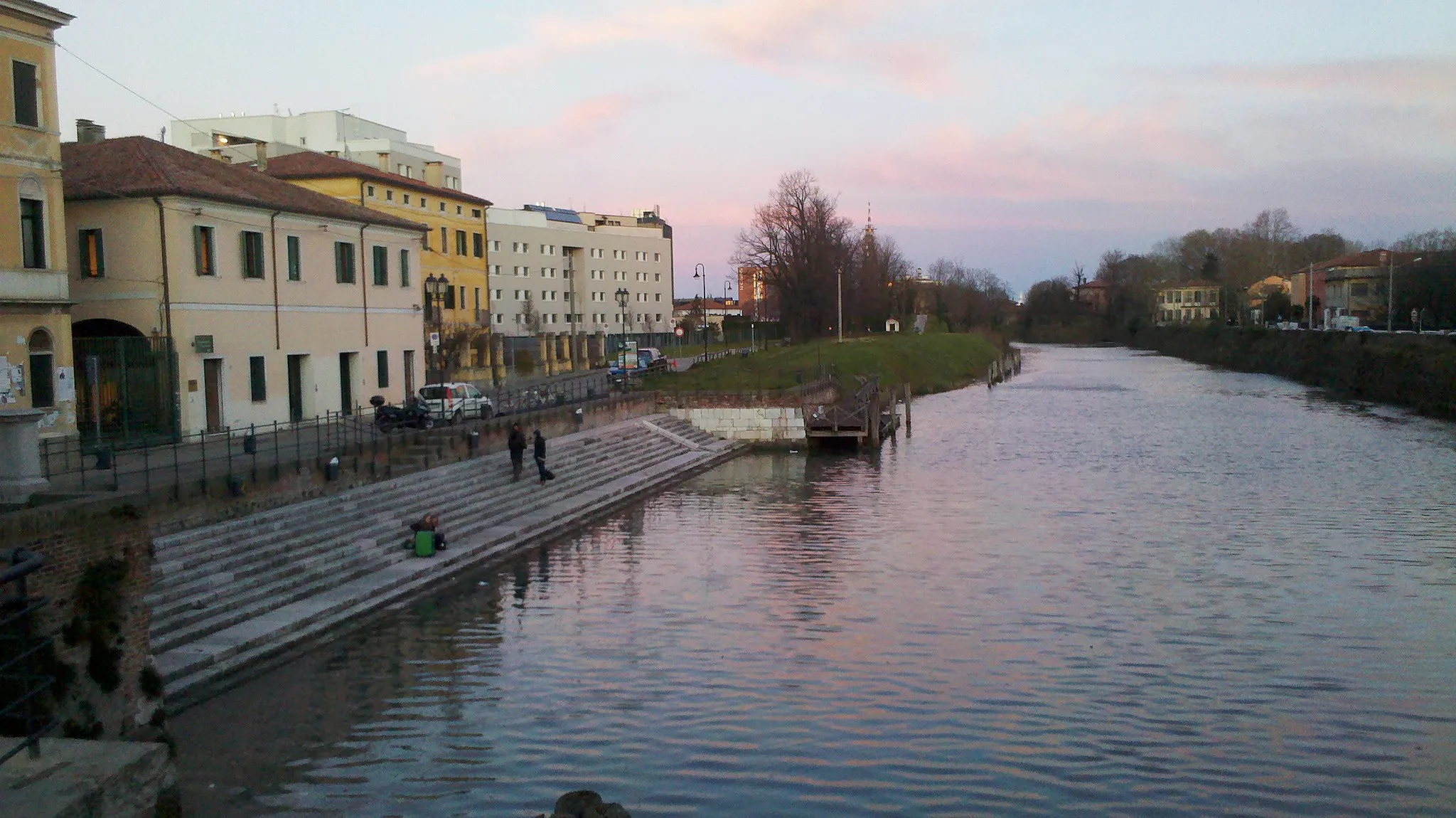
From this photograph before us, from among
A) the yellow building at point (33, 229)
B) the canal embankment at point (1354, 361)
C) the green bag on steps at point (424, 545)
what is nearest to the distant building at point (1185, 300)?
the canal embankment at point (1354, 361)

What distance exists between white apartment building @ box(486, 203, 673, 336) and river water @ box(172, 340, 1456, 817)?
180 ft

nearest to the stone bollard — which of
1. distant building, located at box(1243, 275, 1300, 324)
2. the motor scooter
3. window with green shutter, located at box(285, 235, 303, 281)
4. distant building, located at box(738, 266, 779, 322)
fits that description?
the motor scooter

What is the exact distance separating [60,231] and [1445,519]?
31890mm

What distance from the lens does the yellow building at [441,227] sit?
1961 inches

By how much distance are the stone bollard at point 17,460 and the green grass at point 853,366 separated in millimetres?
37463

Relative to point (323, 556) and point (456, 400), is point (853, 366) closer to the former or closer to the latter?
point (456, 400)

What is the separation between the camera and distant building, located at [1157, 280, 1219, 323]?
160 meters

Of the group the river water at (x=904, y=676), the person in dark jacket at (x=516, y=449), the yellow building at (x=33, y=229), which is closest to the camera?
the river water at (x=904, y=676)

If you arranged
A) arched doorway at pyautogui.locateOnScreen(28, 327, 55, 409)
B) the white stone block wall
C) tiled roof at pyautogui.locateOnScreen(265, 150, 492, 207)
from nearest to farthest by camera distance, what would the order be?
arched doorway at pyautogui.locateOnScreen(28, 327, 55, 409), the white stone block wall, tiled roof at pyautogui.locateOnScreen(265, 150, 492, 207)

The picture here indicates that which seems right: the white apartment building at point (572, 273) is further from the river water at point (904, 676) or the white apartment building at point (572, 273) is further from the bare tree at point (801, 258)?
the river water at point (904, 676)

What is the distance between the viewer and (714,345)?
317 ft

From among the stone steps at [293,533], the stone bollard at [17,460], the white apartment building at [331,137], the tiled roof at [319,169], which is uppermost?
the white apartment building at [331,137]

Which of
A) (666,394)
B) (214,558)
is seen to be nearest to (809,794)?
(214,558)

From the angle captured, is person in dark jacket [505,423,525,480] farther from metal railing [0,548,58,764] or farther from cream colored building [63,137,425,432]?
metal railing [0,548,58,764]
